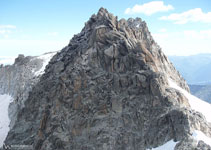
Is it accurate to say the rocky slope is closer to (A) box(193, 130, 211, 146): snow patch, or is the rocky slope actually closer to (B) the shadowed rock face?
(B) the shadowed rock face

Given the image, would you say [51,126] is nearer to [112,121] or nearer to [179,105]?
[112,121]

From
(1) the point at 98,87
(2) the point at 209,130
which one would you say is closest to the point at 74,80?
(1) the point at 98,87

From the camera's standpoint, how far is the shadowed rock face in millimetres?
36375

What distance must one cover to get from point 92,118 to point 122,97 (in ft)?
19.9

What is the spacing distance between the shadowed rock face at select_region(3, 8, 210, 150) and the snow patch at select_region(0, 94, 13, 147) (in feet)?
108

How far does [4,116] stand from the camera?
3745 inches

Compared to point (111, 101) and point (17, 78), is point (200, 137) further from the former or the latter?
point (17, 78)

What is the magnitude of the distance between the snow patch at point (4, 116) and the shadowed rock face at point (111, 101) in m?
33.0

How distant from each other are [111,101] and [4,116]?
65958 millimetres

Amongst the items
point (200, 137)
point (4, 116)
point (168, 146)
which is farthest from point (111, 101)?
point (4, 116)

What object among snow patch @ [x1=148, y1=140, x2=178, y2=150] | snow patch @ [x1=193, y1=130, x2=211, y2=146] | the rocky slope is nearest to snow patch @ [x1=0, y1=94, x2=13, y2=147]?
the rocky slope

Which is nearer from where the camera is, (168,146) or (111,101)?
(168,146)

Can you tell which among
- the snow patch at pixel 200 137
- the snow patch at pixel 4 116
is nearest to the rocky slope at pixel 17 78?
the snow patch at pixel 4 116

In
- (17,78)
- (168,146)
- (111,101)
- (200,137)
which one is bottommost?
(168,146)
